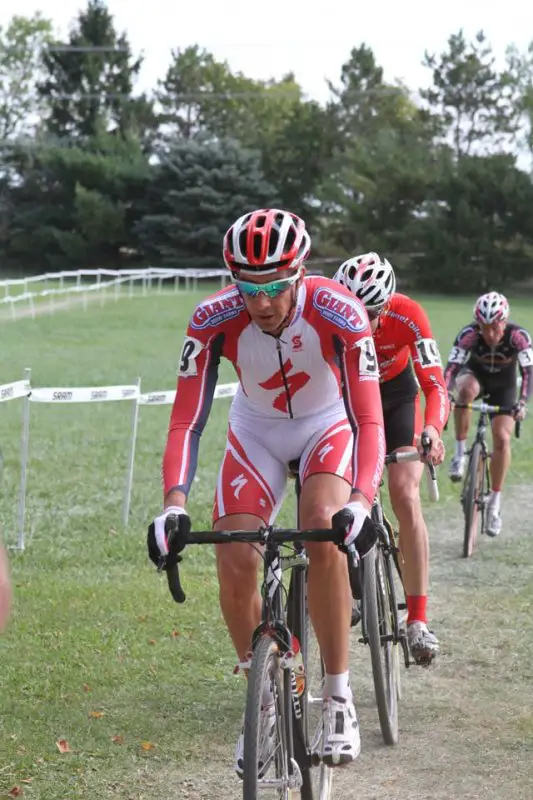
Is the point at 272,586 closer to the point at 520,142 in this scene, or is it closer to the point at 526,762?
the point at 526,762

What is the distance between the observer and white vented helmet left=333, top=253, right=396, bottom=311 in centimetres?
585

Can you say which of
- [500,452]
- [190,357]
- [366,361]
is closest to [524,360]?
[500,452]

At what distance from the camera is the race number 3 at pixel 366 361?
14.5 ft

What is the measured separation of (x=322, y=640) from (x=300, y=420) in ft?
3.10

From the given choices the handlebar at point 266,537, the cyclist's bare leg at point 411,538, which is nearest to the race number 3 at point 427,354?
the cyclist's bare leg at point 411,538

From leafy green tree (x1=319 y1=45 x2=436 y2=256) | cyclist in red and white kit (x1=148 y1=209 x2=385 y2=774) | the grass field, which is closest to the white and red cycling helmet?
cyclist in red and white kit (x1=148 y1=209 x2=385 y2=774)

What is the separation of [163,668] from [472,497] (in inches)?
161

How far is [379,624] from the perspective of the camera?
5.52 metres

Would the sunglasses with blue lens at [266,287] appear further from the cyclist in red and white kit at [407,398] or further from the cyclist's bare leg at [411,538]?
the cyclist's bare leg at [411,538]

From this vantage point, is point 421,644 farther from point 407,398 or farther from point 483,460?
point 483,460

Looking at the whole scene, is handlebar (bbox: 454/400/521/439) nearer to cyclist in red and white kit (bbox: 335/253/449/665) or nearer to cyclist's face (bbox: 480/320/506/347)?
cyclist's face (bbox: 480/320/506/347)

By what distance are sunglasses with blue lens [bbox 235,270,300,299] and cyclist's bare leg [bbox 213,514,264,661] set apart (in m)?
0.85

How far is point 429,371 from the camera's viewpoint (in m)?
6.28

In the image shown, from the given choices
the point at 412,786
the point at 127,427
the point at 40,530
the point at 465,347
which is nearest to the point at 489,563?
the point at 465,347
